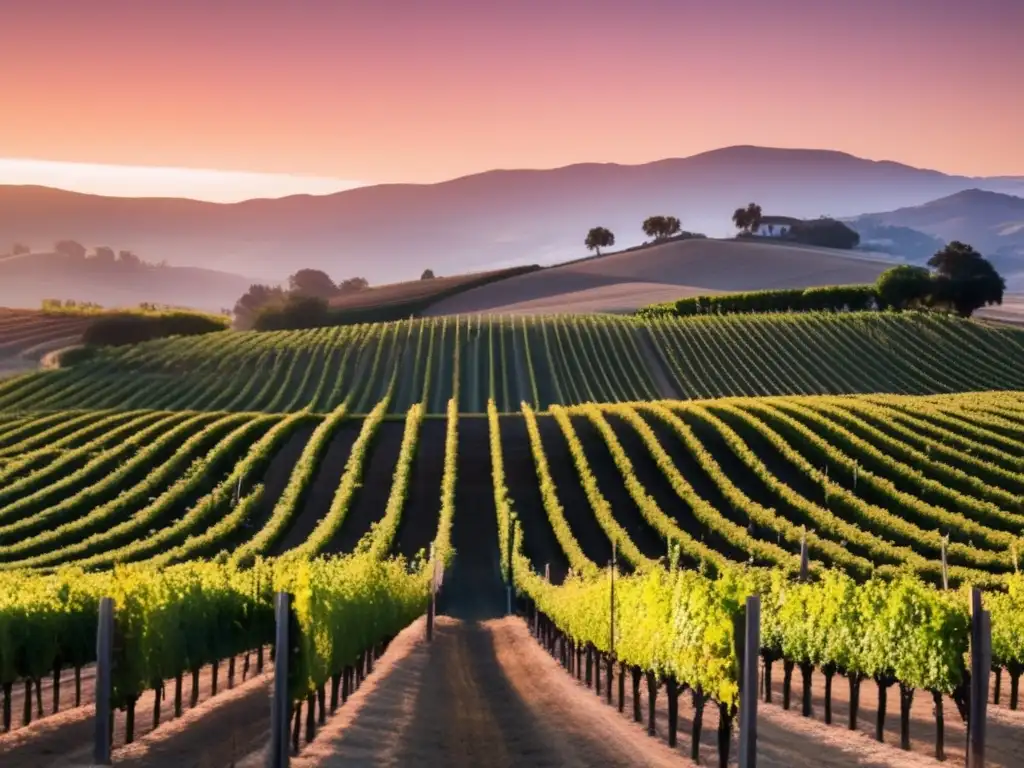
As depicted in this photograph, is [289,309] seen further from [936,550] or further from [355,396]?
[936,550]

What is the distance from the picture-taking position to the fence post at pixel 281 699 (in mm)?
20000

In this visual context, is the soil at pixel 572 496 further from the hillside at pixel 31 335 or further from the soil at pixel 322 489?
the hillside at pixel 31 335

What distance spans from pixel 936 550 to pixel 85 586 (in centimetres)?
3743

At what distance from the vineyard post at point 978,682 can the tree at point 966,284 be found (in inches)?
4824

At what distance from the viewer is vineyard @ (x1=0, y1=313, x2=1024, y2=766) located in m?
25.7

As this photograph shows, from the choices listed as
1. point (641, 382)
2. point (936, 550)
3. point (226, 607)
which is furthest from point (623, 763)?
point (641, 382)

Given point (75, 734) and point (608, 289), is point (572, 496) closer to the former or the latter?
point (75, 734)

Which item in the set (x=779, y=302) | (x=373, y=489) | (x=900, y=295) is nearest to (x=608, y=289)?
(x=779, y=302)

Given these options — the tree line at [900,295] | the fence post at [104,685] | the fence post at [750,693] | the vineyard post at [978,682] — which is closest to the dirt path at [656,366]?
the tree line at [900,295]

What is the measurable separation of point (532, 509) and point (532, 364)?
41.7 m

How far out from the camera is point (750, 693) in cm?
1994

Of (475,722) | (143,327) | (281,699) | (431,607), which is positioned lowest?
(431,607)

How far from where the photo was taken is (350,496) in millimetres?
67500

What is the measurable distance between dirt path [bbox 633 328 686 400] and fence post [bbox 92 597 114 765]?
8067 cm
